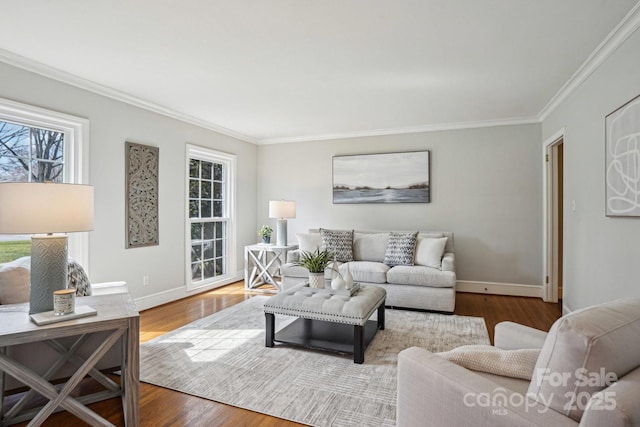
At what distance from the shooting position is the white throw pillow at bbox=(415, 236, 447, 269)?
4.35 metres

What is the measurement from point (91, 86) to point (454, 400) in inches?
156

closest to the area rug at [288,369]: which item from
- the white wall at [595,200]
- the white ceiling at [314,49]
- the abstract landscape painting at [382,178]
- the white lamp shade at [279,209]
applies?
the white wall at [595,200]

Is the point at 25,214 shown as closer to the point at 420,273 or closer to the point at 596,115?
the point at 420,273

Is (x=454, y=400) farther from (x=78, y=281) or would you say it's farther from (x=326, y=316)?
(x=78, y=281)

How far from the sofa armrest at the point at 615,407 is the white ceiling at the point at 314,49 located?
2.08 metres

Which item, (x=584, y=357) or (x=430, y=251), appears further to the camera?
(x=430, y=251)

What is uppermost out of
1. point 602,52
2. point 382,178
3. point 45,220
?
point 602,52

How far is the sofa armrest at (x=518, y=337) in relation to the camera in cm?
167

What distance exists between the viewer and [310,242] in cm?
511

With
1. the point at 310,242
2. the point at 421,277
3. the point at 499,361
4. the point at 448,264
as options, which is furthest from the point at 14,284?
the point at 448,264

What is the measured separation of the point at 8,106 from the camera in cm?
284

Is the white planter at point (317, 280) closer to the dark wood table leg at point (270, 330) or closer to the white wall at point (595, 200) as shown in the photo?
the dark wood table leg at point (270, 330)

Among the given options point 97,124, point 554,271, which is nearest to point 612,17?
point 554,271

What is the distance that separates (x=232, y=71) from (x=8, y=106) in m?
1.81
